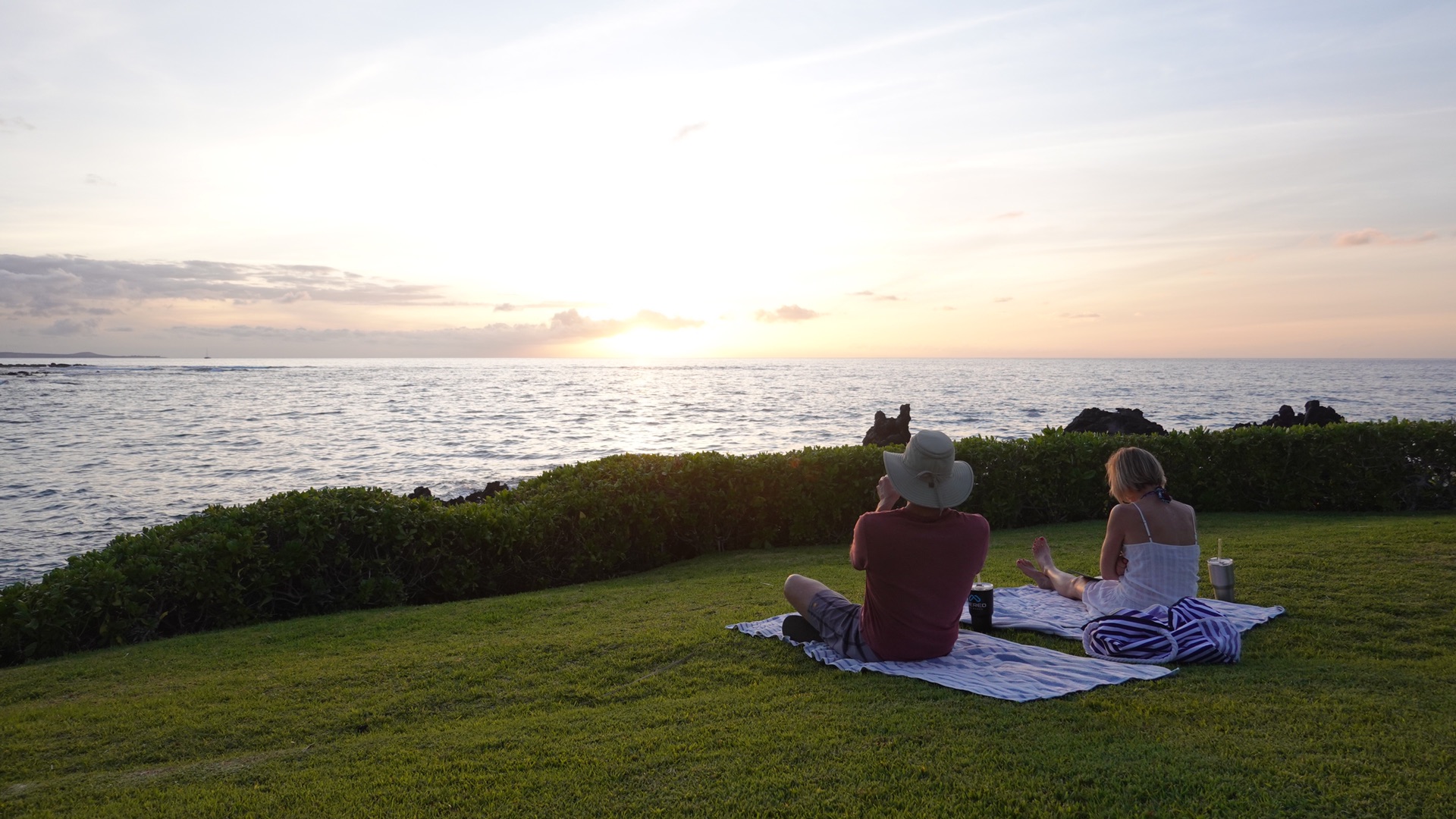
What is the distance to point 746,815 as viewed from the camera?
3.86 metres

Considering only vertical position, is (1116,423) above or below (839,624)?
above

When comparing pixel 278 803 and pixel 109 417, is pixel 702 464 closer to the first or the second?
pixel 278 803

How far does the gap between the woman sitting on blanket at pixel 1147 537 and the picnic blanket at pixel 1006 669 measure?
89cm

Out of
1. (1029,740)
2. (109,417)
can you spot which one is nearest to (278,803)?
(1029,740)

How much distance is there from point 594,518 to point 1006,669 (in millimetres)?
6599

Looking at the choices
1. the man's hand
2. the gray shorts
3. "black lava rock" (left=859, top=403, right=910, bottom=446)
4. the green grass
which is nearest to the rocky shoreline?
"black lava rock" (left=859, top=403, right=910, bottom=446)

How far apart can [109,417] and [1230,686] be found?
5877 cm

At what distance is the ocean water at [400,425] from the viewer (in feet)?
79.8

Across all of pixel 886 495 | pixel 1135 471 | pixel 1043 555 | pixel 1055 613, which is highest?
pixel 1135 471

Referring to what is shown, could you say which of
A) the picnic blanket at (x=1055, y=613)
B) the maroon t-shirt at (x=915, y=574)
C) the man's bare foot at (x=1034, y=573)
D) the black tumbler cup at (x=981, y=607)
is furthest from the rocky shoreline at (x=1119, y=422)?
the maroon t-shirt at (x=915, y=574)

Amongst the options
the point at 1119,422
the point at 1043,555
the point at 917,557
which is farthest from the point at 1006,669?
the point at 1119,422

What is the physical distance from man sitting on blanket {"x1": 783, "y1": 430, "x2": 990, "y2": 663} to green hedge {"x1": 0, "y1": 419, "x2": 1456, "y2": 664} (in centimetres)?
578

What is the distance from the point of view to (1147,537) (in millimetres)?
6582

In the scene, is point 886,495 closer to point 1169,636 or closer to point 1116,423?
point 1169,636
